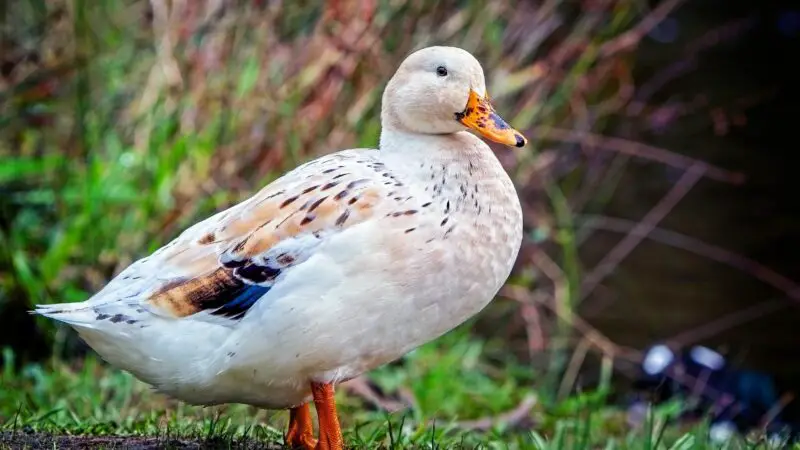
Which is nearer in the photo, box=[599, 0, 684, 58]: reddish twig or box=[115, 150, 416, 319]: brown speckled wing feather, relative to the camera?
box=[115, 150, 416, 319]: brown speckled wing feather

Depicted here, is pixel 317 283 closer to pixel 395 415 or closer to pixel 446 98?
pixel 446 98

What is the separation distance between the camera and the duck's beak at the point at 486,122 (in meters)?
3.69

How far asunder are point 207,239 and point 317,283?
16.2 inches

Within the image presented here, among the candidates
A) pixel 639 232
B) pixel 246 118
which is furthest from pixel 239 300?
pixel 639 232

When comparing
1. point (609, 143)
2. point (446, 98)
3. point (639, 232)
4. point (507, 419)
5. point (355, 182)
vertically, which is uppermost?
point (446, 98)

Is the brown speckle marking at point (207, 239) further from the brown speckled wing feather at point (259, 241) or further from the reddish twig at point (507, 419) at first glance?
the reddish twig at point (507, 419)

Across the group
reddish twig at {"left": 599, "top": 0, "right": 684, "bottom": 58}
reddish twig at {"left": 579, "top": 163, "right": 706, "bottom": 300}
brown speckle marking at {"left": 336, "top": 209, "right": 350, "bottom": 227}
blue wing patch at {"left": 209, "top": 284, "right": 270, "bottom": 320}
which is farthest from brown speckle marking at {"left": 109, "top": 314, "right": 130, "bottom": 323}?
reddish twig at {"left": 599, "top": 0, "right": 684, "bottom": 58}

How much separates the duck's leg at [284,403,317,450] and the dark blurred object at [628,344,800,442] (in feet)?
9.32

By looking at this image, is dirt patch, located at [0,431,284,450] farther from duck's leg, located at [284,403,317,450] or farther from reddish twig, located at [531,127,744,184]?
reddish twig, located at [531,127,744,184]

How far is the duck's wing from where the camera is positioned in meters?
3.45

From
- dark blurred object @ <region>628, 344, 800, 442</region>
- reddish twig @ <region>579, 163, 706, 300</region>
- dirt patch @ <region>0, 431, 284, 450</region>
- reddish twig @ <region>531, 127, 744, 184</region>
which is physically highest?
dirt patch @ <region>0, 431, 284, 450</region>

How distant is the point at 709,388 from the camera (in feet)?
21.6

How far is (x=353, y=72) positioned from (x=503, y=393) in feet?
5.64

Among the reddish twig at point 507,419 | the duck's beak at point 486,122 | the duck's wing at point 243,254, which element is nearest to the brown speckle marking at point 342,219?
the duck's wing at point 243,254
